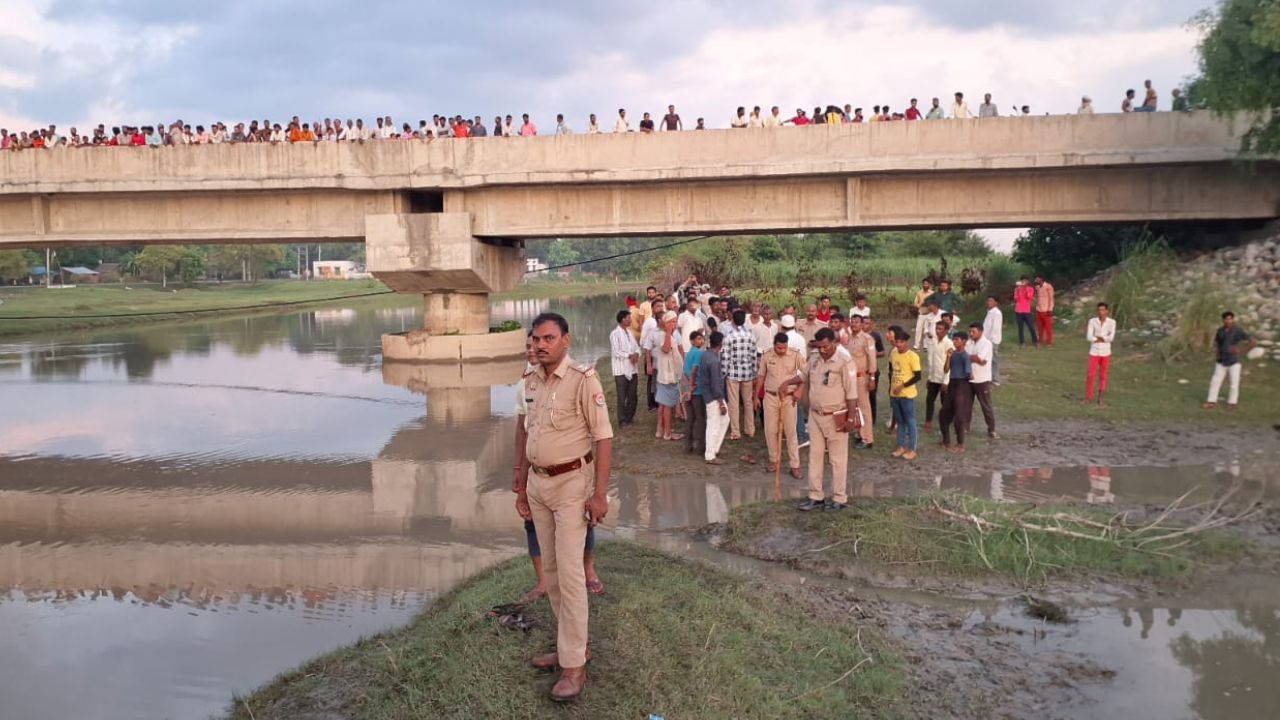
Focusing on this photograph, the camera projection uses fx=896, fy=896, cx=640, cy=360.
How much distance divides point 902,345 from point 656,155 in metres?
10.4

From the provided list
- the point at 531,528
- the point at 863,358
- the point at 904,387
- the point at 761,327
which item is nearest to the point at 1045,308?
the point at 761,327

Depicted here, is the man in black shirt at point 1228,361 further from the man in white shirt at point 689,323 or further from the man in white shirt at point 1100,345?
the man in white shirt at point 689,323

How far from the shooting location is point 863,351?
11.0 meters

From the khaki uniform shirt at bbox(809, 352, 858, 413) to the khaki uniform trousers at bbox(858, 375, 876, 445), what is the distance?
2.80 metres

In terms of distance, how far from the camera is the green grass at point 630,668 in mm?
4496

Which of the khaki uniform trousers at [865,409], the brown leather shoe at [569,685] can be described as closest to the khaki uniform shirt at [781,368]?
the khaki uniform trousers at [865,409]

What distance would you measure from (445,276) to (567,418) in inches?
696

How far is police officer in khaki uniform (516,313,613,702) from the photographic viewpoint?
4.51 m

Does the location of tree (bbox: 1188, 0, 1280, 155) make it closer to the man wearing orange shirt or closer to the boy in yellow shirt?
the man wearing orange shirt

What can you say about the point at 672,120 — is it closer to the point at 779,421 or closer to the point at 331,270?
the point at 779,421

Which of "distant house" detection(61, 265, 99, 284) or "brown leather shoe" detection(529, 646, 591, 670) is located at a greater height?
"distant house" detection(61, 265, 99, 284)

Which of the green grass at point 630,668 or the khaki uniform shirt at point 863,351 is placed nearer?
the green grass at point 630,668

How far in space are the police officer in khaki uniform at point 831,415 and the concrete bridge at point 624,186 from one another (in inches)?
454

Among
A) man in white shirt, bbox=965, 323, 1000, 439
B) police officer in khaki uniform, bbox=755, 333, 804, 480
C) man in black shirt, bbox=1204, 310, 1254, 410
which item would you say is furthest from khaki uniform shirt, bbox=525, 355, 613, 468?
man in black shirt, bbox=1204, 310, 1254, 410
